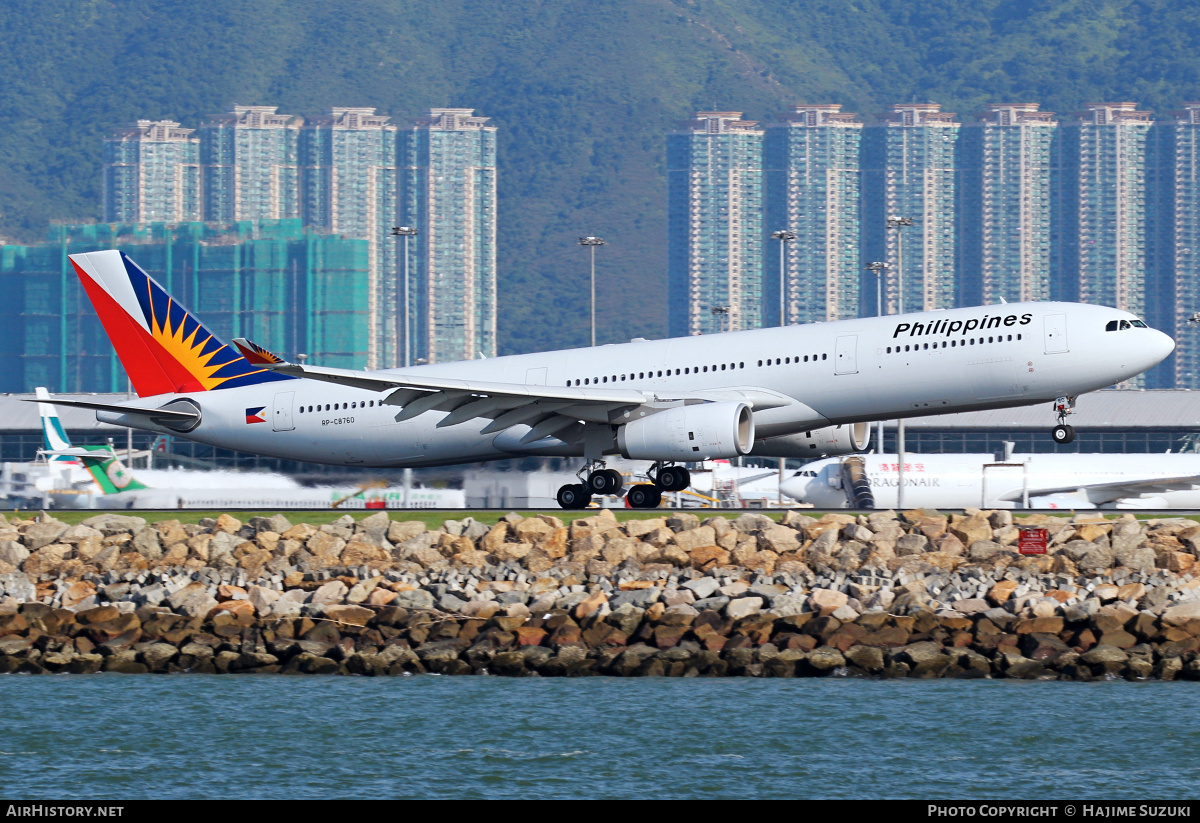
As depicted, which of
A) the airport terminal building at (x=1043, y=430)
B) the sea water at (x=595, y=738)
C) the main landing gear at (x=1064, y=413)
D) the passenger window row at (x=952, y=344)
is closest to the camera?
the sea water at (x=595, y=738)

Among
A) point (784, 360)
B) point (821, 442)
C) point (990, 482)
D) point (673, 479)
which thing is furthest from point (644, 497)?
point (990, 482)

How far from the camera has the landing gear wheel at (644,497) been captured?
1736 inches

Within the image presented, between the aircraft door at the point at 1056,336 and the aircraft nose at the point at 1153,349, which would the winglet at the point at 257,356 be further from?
the aircraft nose at the point at 1153,349

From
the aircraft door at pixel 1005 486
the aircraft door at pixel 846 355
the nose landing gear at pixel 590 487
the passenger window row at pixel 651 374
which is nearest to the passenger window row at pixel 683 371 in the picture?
the passenger window row at pixel 651 374

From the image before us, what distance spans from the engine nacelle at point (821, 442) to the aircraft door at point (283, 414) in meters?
12.9

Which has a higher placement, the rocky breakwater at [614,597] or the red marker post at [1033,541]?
the red marker post at [1033,541]

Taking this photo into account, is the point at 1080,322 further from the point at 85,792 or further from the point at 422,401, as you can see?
the point at 85,792

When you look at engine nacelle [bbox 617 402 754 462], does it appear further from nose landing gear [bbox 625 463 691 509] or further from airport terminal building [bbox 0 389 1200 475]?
airport terminal building [bbox 0 389 1200 475]

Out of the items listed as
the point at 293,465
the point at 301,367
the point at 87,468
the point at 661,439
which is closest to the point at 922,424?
the point at 293,465

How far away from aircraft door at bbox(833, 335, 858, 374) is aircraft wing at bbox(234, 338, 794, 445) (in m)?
1.54

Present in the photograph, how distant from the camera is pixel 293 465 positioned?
75.6 meters

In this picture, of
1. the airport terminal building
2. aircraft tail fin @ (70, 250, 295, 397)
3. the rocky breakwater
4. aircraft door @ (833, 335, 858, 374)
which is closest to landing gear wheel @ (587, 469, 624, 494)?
the rocky breakwater

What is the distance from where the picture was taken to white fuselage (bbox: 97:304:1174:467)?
1569 inches

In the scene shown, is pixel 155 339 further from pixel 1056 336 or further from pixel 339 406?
pixel 1056 336
